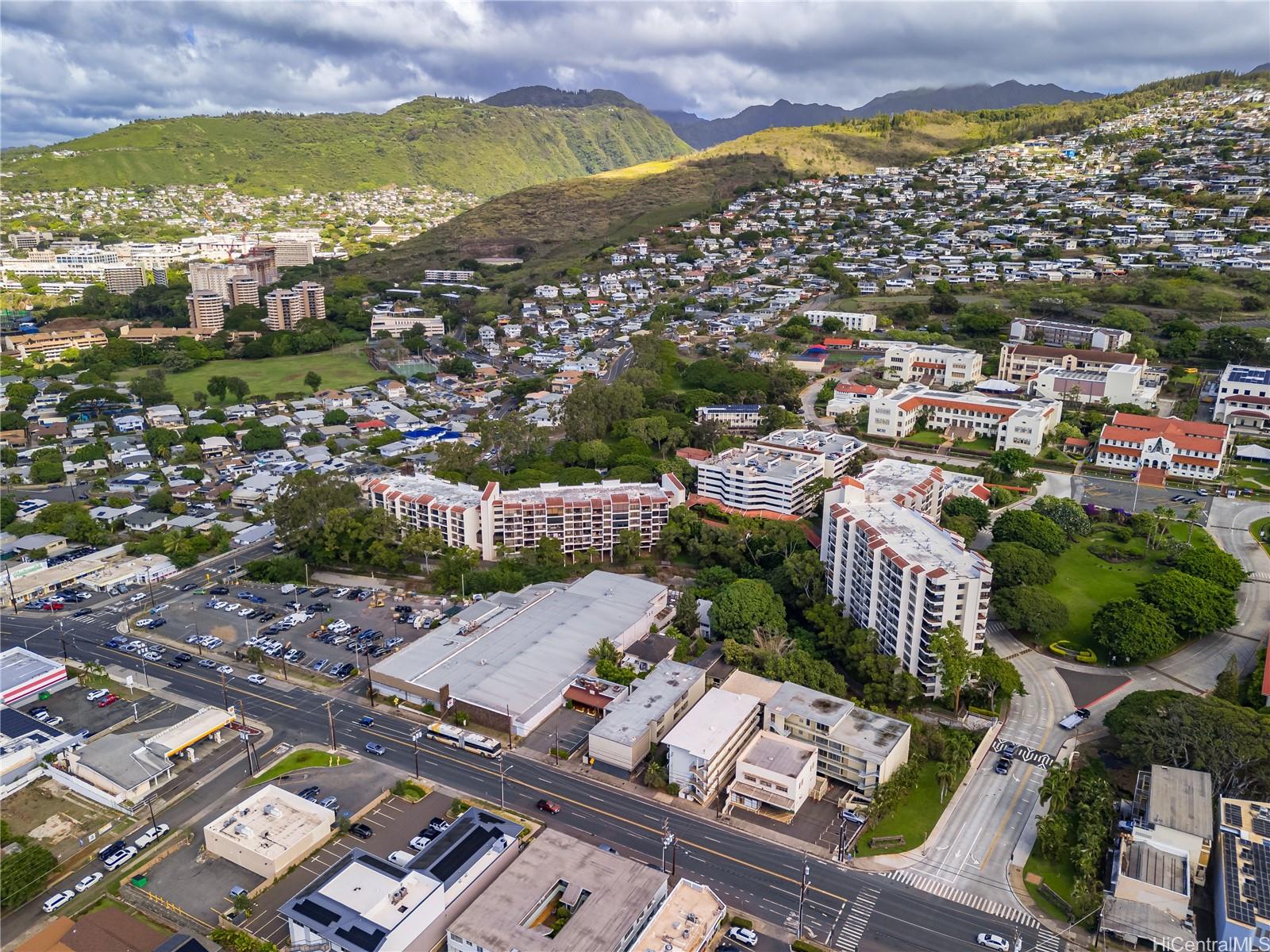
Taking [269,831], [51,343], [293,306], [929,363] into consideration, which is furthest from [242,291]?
[269,831]

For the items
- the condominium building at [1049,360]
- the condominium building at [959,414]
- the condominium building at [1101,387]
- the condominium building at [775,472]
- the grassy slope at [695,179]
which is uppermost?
the grassy slope at [695,179]

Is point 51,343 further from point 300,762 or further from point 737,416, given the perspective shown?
point 300,762

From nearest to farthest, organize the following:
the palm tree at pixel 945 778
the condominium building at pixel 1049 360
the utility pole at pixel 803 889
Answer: the utility pole at pixel 803 889
the palm tree at pixel 945 778
the condominium building at pixel 1049 360

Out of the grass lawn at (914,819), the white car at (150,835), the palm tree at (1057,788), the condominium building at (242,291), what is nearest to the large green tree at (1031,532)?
the palm tree at (1057,788)

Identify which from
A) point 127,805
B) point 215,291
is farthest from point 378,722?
point 215,291

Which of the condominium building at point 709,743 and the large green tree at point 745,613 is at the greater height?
the large green tree at point 745,613

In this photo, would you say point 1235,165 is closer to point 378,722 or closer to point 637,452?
point 637,452

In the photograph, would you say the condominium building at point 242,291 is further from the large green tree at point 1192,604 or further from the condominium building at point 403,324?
the large green tree at point 1192,604
